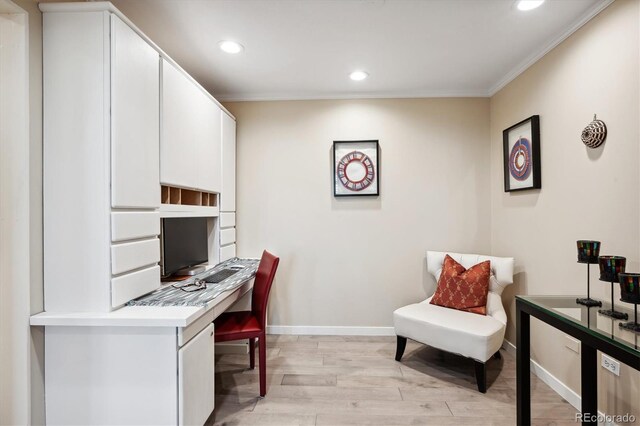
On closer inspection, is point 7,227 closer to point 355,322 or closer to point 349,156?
point 349,156

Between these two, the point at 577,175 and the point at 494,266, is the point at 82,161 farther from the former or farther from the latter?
the point at 494,266

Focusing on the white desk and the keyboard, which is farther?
the keyboard

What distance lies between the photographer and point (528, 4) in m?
1.76

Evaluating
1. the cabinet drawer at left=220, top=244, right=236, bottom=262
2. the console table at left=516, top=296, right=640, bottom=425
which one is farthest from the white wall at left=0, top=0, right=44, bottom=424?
the console table at left=516, top=296, right=640, bottom=425

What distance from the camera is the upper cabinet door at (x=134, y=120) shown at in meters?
1.48

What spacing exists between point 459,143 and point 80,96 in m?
3.07

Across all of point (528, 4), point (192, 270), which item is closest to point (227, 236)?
point (192, 270)

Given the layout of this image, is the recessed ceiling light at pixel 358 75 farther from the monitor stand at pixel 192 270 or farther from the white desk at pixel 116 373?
the white desk at pixel 116 373

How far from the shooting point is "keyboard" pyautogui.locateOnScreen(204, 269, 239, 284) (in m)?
2.11

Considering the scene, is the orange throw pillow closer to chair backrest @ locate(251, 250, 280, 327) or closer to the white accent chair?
the white accent chair

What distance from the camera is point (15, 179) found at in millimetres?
1344

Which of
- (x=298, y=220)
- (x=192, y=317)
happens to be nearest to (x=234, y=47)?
(x=298, y=220)

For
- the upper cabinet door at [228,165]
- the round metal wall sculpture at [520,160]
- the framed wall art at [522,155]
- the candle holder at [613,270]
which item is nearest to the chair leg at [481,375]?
the candle holder at [613,270]

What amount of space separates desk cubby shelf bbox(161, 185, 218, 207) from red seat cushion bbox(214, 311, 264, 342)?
92 cm
